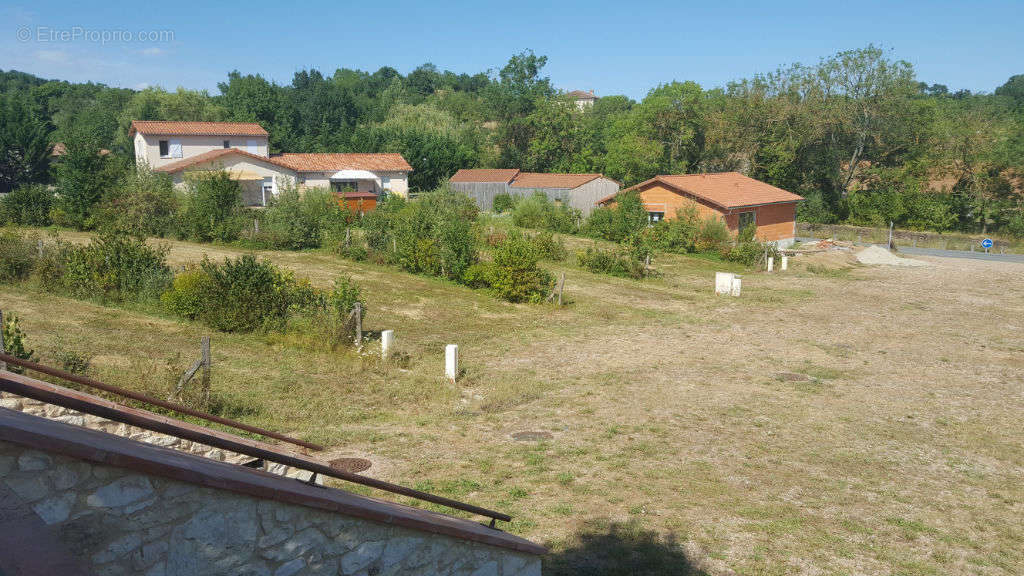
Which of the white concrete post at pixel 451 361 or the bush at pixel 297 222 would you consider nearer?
the white concrete post at pixel 451 361

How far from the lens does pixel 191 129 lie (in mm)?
48250

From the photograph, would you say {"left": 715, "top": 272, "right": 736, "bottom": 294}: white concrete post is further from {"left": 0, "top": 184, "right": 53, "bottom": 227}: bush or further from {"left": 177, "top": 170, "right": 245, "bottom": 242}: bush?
{"left": 0, "top": 184, "right": 53, "bottom": 227}: bush

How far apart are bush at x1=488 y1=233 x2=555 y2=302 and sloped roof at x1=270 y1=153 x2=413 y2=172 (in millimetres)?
29783

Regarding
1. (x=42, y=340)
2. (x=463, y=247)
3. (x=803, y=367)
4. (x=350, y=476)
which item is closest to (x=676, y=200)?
(x=463, y=247)

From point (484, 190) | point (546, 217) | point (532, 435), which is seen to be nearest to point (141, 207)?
point (546, 217)

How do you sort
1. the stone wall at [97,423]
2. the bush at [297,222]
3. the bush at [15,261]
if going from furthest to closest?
the bush at [297,222] < the bush at [15,261] < the stone wall at [97,423]

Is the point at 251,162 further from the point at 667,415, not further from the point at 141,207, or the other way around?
the point at 667,415

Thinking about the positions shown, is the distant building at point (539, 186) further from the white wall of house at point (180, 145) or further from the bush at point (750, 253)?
the white wall of house at point (180, 145)

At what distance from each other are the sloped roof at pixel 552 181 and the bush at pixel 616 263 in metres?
18.1

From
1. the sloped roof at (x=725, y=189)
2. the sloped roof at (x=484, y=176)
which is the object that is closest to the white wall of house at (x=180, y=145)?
the sloped roof at (x=484, y=176)

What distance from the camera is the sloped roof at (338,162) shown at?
166 ft

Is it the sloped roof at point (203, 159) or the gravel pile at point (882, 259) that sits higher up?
the sloped roof at point (203, 159)

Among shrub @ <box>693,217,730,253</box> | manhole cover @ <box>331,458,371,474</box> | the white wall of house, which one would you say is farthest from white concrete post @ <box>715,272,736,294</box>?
the white wall of house

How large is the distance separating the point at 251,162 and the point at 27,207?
16.2 m
